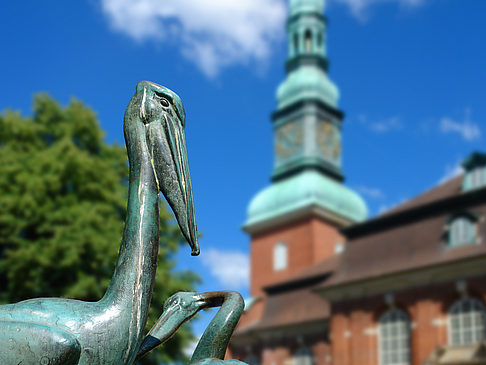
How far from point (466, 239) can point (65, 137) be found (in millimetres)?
14150

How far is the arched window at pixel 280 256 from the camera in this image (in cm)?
4450

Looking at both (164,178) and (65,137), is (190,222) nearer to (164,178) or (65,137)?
(164,178)

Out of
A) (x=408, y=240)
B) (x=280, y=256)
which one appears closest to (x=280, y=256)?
(x=280, y=256)

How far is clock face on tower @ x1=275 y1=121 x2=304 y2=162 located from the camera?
158 feet

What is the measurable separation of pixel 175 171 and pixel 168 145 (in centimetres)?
11

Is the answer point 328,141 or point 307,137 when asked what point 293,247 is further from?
point 328,141

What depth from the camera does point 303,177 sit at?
46406mm

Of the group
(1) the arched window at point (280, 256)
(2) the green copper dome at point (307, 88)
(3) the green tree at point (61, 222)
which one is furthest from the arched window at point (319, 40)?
(3) the green tree at point (61, 222)

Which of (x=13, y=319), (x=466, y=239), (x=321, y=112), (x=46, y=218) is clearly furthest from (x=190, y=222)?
(x=321, y=112)

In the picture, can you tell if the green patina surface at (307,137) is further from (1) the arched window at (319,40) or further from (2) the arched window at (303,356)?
(2) the arched window at (303,356)

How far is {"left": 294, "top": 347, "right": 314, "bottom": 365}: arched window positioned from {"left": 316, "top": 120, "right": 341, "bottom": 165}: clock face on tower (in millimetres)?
18111

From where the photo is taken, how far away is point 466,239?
25.7 metres

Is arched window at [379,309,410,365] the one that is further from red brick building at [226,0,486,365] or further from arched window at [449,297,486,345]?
arched window at [449,297,486,345]

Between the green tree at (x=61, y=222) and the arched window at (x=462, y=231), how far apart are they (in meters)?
11.6
